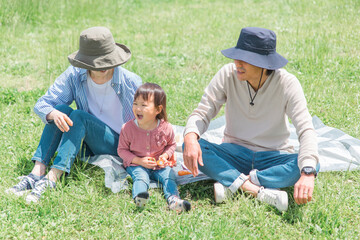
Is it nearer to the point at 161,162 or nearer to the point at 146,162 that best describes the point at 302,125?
the point at 161,162

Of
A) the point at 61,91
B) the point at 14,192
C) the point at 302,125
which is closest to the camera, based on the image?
the point at 302,125

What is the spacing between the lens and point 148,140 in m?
3.87

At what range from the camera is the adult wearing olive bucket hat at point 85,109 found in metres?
3.68

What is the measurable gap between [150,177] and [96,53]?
1.20m

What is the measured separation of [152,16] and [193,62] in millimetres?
3105

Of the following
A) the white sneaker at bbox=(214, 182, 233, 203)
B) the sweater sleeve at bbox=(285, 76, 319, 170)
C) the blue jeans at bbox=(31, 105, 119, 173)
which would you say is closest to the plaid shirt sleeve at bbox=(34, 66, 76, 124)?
the blue jeans at bbox=(31, 105, 119, 173)

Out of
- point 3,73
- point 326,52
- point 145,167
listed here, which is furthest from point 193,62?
point 145,167

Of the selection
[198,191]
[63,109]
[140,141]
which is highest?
[63,109]

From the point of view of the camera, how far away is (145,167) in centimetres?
382

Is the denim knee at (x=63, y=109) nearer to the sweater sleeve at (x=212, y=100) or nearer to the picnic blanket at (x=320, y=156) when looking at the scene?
the picnic blanket at (x=320, y=156)

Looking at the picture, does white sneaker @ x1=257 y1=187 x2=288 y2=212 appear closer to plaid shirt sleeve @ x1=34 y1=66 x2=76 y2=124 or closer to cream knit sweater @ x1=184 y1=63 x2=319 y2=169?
cream knit sweater @ x1=184 y1=63 x2=319 y2=169

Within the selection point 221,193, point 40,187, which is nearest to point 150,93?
point 221,193

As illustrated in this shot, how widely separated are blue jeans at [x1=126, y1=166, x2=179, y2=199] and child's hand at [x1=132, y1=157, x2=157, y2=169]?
0.04 m

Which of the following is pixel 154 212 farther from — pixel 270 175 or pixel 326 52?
pixel 326 52
